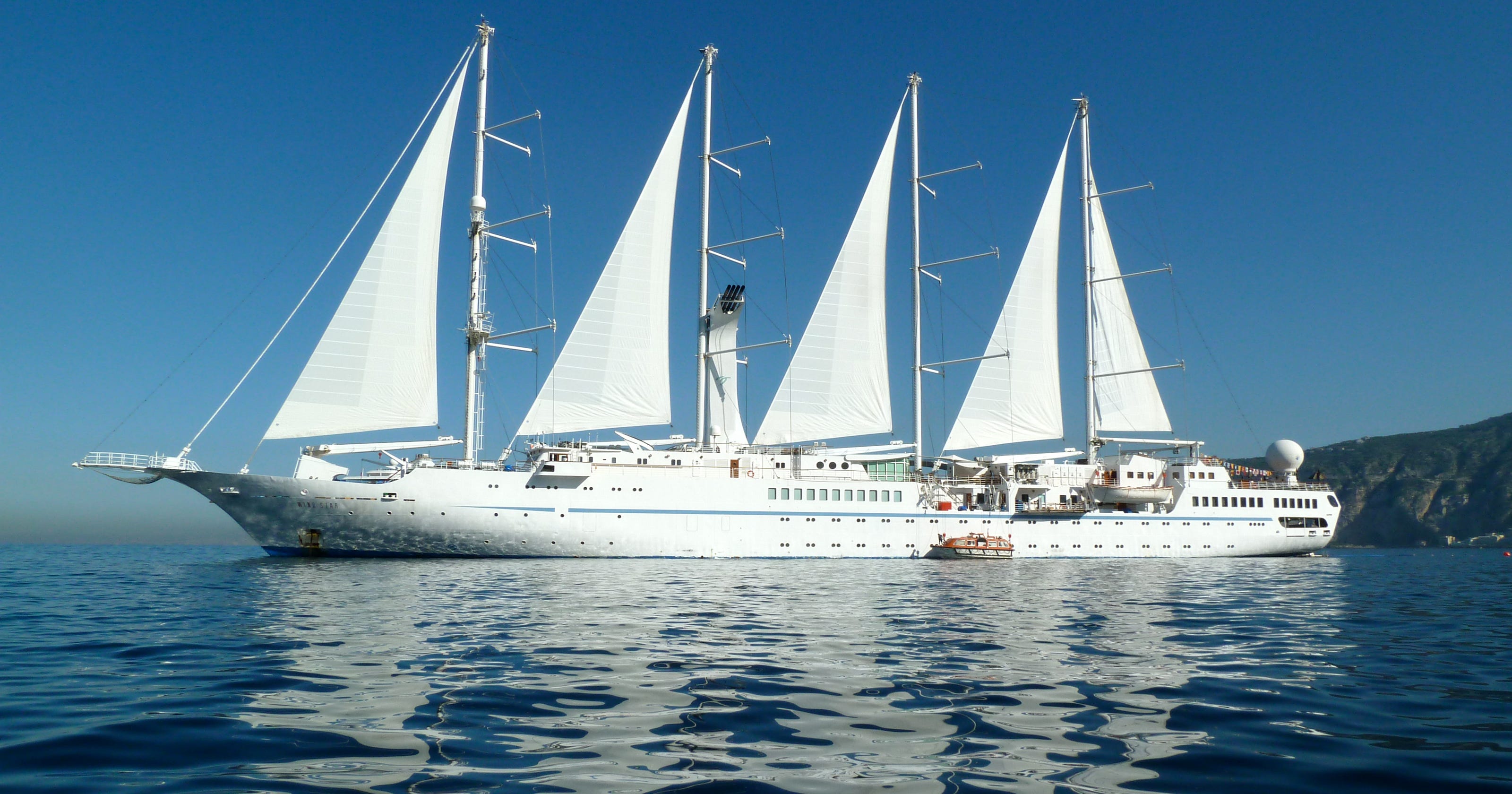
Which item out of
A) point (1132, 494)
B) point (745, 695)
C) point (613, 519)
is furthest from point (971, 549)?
point (745, 695)

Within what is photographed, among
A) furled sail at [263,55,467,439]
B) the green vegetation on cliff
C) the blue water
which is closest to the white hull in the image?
furled sail at [263,55,467,439]

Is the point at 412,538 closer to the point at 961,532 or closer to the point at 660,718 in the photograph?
the point at 961,532

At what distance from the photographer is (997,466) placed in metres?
42.9

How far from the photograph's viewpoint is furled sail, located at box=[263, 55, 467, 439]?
31.0 m

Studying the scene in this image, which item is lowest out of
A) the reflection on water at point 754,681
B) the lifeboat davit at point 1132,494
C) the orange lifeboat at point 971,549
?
the orange lifeboat at point 971,549

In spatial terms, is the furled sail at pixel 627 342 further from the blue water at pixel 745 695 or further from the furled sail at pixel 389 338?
the blue water at pixel 745 695

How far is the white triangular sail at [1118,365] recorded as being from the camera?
160ft

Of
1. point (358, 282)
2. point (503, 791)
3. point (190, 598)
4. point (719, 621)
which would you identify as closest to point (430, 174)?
point (358, 282)

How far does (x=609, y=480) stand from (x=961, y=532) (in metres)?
17.0

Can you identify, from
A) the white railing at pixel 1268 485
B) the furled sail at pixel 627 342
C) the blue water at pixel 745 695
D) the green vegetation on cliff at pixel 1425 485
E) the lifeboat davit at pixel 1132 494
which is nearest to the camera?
the blue water at pixel 745 695

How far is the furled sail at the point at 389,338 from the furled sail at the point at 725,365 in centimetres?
1317

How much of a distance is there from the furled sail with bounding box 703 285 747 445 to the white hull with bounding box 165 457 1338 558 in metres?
5.16

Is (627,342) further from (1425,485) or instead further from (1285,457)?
(1425,485)

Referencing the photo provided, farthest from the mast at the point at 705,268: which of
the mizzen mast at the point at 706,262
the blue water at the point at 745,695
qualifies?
the blue water at the point at 745,695
